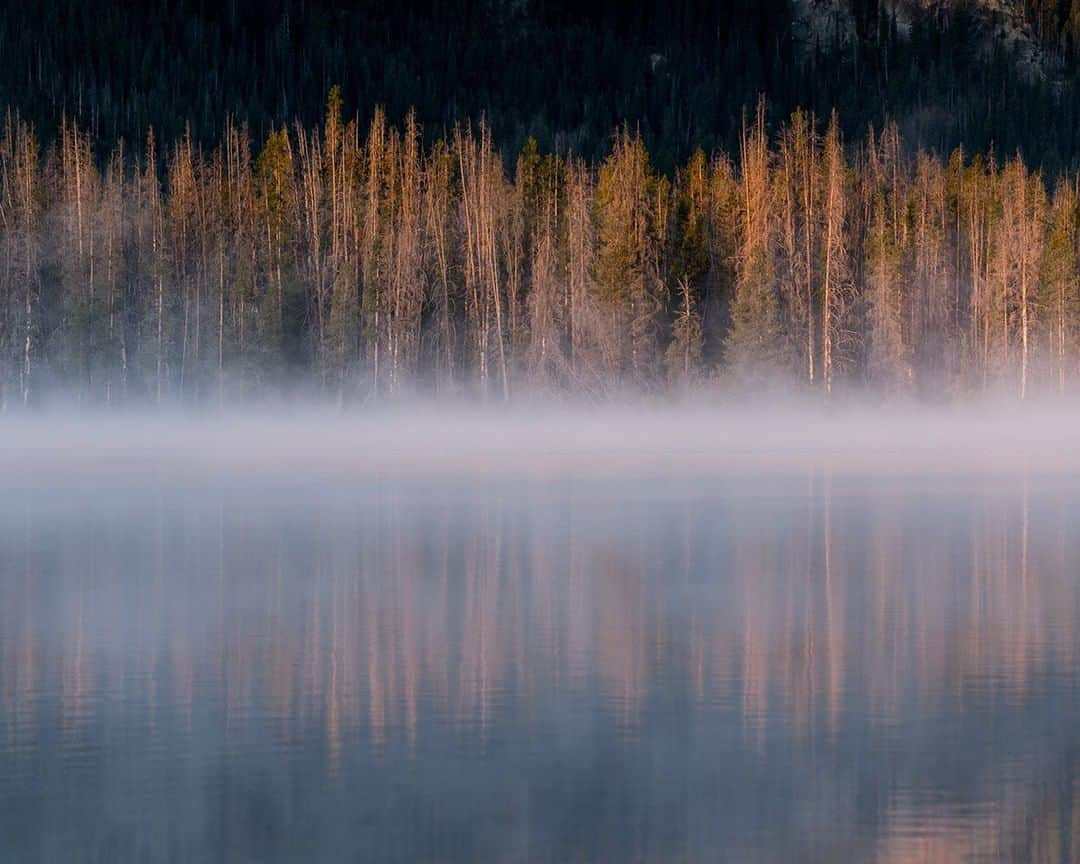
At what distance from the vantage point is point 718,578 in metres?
15.7

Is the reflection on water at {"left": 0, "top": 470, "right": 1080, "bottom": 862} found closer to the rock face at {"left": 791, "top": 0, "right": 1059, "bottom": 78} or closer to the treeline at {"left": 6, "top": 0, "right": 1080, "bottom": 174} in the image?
the treeline at {"left": 6, "top": 0, "right": 1080, "bottom": 174}

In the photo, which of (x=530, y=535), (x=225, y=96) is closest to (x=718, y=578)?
(x=530, y=535)

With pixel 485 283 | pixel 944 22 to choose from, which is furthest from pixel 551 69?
pixel 485 283

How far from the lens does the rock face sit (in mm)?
144062

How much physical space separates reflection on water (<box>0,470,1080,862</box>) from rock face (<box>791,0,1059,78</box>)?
133 meters

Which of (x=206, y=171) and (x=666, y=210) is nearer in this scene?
(x=666, y=210)

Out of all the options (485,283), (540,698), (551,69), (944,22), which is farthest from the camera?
(944,22)

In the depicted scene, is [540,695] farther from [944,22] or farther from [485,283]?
[944,22]

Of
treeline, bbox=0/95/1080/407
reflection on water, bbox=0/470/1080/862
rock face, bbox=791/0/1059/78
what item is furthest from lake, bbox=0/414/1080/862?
rock face, bbox=791/0/1059/78

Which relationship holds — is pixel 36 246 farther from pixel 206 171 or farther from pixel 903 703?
pixel 903 703

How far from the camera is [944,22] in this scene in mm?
148750

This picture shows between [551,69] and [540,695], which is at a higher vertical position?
[551,69]

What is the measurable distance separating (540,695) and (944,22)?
148 metres

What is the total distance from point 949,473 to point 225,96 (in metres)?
78.0
